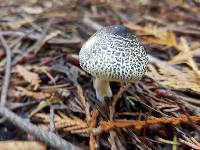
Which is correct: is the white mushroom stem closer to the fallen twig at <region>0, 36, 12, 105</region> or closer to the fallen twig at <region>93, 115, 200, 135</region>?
the fallen twig at <region>93, 115, 200, 135</region>

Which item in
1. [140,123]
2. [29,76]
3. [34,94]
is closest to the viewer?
[140,123]

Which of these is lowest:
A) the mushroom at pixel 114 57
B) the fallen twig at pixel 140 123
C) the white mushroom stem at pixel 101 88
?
the fallen twig at pixel 140 123

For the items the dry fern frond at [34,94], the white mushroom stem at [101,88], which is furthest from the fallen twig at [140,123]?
the dry fern frond at [34,94]

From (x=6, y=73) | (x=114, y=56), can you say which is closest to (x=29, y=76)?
(x=6, y=73)

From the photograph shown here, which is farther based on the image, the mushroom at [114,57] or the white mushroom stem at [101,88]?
the white mushroom stem at [101,88]

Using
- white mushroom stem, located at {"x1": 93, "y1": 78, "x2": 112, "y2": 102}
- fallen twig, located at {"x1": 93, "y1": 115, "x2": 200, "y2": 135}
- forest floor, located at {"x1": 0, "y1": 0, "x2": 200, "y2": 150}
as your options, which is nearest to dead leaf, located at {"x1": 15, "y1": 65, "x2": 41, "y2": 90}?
forest floor, located at {"x1": 0, "y1": 0, "x2": 200, "y2": 150}

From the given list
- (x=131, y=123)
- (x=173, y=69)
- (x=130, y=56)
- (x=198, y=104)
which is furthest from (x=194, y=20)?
(x=131, y=123)

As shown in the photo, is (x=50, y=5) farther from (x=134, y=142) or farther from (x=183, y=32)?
(x=134, y=142)

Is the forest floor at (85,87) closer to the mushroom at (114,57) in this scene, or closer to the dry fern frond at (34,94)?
the dry fern frond at (34,94)

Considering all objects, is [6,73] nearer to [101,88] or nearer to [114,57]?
[101,88]
